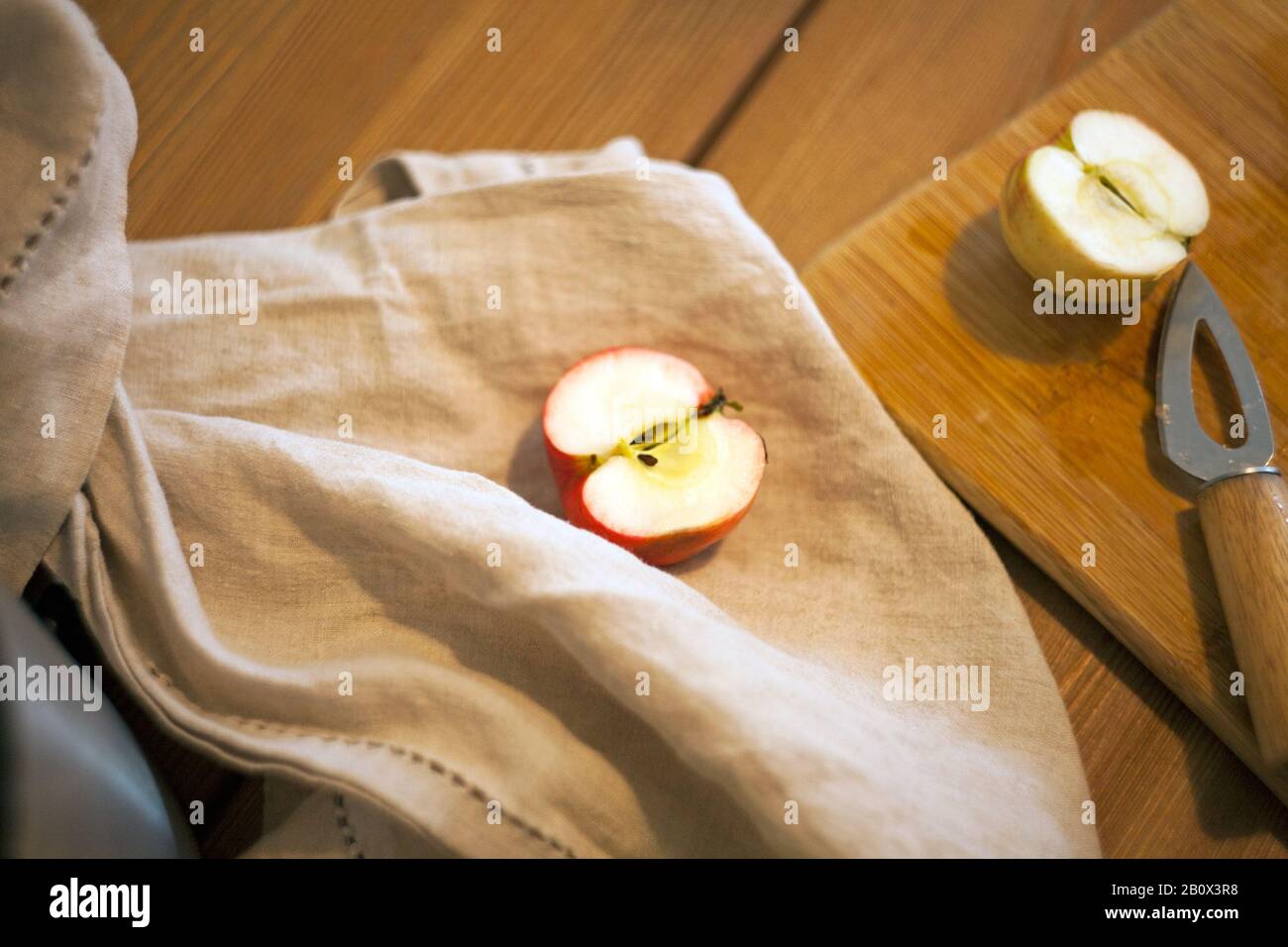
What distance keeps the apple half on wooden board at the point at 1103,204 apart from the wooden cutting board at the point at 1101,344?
0.16ft

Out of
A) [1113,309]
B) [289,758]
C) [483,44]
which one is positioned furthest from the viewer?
[483,44]

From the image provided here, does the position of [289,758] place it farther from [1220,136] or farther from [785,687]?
[1220,136]

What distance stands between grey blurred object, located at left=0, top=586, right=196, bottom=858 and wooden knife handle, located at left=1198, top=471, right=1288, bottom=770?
2.24 feet

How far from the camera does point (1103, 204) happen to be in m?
0.70

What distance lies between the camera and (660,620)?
0.51 meters

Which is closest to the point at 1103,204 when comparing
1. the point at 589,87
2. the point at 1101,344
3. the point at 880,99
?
the point at 1101,344

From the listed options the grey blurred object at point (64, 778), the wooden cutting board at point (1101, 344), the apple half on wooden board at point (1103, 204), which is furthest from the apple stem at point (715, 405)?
the grey blurred object at point (64, 778)

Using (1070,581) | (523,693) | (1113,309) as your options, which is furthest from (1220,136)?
(523,693)

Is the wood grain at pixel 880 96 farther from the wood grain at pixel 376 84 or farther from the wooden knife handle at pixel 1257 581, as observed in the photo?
the wooden knife handle at pixel 1257 581

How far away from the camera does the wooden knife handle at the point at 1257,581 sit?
583 millimetres

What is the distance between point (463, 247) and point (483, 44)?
0.26 metres

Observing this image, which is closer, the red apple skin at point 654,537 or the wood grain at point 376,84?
the red apple skin at point 654,537
